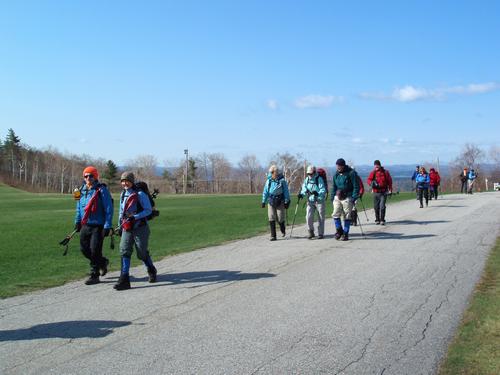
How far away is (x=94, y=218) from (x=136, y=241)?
81cm

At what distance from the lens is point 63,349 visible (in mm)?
5465

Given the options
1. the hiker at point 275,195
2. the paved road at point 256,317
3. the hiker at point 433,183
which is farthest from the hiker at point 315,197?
the hiker at point 433,183

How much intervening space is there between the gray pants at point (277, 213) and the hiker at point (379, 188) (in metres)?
4.34

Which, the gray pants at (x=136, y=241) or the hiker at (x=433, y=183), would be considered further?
the hiker at (x=433, y=183)

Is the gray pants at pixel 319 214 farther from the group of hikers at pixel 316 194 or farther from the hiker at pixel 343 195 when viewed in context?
the hiker at pixel 343 195

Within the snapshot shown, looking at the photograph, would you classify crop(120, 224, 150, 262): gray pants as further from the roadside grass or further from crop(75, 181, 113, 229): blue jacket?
the roadside grass

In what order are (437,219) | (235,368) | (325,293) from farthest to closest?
(437,219), (325,293), (235,368)

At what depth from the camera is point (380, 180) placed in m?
17.2

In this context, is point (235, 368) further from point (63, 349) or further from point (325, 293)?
point (325, 293)

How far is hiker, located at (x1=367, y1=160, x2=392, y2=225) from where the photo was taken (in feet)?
56.3

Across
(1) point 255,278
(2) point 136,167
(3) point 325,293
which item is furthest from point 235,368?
(2) point 136,167

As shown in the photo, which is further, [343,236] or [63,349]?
[343,236]

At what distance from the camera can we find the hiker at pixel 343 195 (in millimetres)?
13484

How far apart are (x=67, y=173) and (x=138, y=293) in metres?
115
